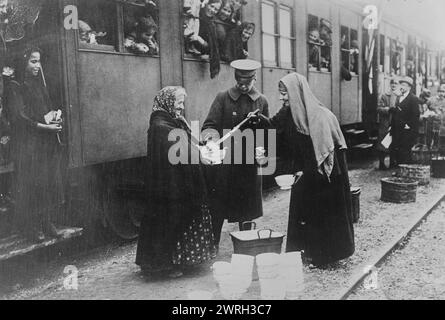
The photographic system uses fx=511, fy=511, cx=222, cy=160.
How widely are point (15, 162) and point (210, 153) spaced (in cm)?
187

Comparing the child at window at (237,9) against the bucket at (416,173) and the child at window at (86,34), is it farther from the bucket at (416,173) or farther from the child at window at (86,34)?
the bucket at (416,173)

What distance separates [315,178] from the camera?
489 cm

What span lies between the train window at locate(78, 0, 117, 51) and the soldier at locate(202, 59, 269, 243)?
1.37 meters

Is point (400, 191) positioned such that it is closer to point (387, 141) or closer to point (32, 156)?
point (387, 141)

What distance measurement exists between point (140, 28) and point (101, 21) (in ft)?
1.58

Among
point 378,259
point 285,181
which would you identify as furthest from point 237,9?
point 378,259

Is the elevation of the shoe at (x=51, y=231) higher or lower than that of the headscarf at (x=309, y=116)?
lower

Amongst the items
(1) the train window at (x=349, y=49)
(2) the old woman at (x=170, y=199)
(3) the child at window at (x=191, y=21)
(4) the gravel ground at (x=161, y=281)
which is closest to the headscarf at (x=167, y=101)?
(2) the old woman at (x=170, y=199)

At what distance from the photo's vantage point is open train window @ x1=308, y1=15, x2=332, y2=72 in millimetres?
10531

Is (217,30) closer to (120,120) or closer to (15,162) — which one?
(120,120)

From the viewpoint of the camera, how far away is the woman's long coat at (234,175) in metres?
5.58

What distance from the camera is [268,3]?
876 centimetres

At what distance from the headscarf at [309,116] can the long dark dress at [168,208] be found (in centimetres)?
103

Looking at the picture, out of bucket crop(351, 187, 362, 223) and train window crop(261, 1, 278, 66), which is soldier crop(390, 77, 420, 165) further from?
bucket crop(351, 187, 362, 223)
